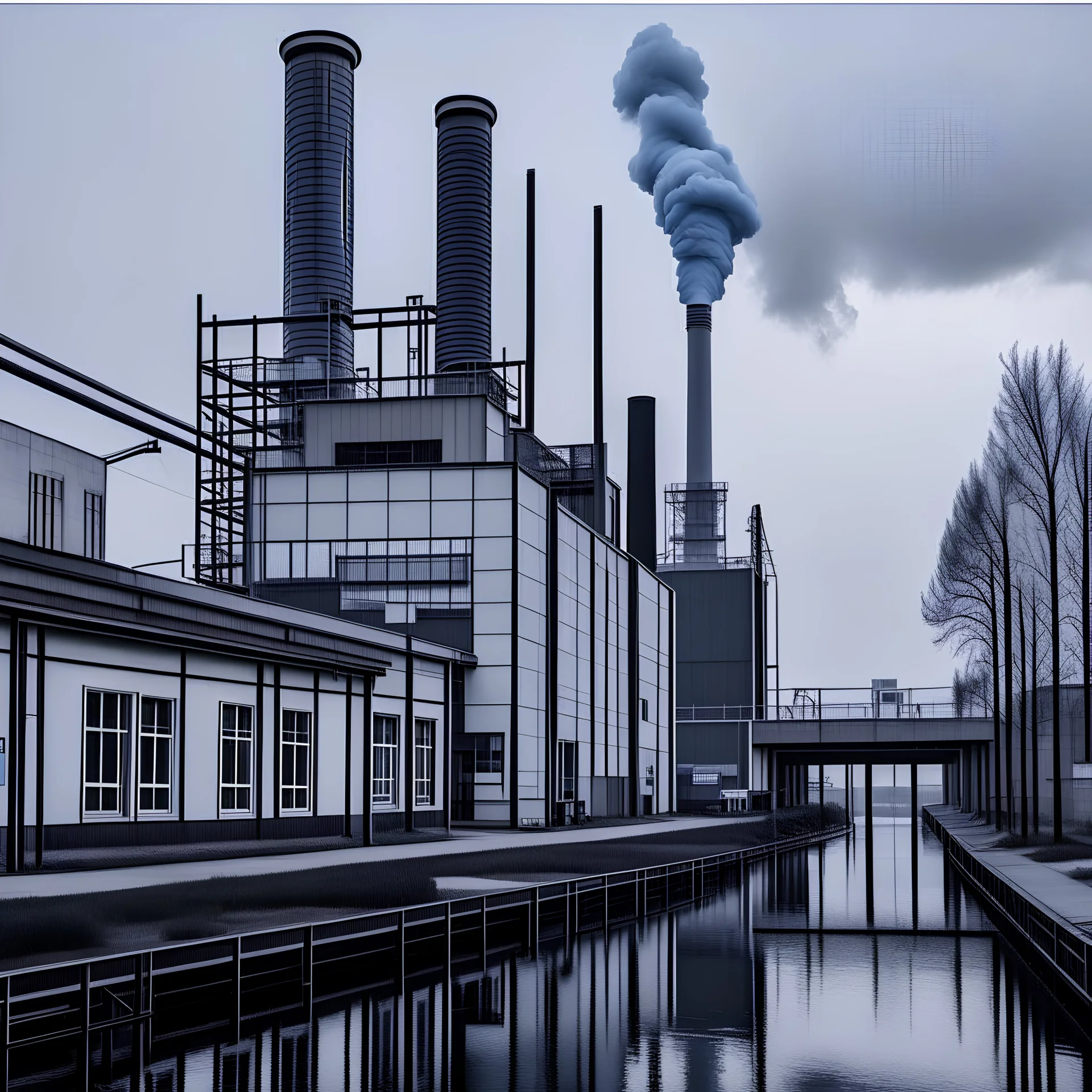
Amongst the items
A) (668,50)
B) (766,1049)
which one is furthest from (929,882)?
(668,50)

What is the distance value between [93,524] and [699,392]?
40.9m

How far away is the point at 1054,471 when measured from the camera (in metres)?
44.6

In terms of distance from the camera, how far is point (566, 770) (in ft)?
186

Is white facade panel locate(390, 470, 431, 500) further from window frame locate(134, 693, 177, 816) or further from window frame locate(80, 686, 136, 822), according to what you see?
window frame locate(80, 686, 136, 822)

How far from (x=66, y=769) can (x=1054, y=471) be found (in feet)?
98.1

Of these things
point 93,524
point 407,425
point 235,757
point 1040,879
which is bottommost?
point 1040,879

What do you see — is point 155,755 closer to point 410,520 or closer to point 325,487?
point 410,520

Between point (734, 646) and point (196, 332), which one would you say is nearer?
point (196, 332)

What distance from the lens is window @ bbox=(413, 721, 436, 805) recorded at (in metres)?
43.6

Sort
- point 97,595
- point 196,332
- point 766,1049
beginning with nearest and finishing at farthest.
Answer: point 766,1049 < point 97,595 < point 196,332

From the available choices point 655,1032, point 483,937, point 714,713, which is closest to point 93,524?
point 483,937

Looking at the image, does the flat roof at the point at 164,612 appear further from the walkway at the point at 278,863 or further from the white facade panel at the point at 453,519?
the white facade panel at the point at 453,519

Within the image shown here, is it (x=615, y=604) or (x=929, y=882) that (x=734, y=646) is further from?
(x=929, y=882)

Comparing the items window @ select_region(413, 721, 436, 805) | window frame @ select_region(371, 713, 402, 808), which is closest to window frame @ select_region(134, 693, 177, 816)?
window frame @ select_region(371, 713, 402, 808)
